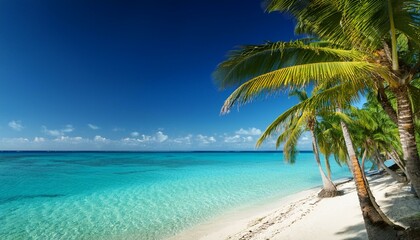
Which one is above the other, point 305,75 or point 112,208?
point 305,75

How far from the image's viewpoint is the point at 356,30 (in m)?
3.89

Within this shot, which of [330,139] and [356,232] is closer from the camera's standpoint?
[356,232]

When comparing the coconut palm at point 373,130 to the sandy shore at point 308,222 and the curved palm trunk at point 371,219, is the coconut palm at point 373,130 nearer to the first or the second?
the sandy shore at point 308,222

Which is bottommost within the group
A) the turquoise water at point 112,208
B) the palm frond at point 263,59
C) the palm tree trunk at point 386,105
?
the turquoise water at point 112,208

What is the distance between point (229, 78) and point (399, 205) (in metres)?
7.85

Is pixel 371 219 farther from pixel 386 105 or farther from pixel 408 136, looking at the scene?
A: pixel 408 136

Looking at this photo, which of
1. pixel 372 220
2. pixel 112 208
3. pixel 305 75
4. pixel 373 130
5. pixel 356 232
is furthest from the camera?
pixel 112 208

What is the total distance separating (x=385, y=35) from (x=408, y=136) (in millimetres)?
1549

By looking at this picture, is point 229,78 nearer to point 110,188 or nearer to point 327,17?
point 327,17

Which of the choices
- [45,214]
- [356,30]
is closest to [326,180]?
[356,30]

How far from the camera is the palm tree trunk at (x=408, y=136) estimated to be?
377 centimetres

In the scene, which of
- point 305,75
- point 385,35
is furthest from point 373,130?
point 305,75

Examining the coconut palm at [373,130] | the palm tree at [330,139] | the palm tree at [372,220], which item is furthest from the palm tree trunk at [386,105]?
the palm tree at [330,139]

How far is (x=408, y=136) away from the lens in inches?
150
